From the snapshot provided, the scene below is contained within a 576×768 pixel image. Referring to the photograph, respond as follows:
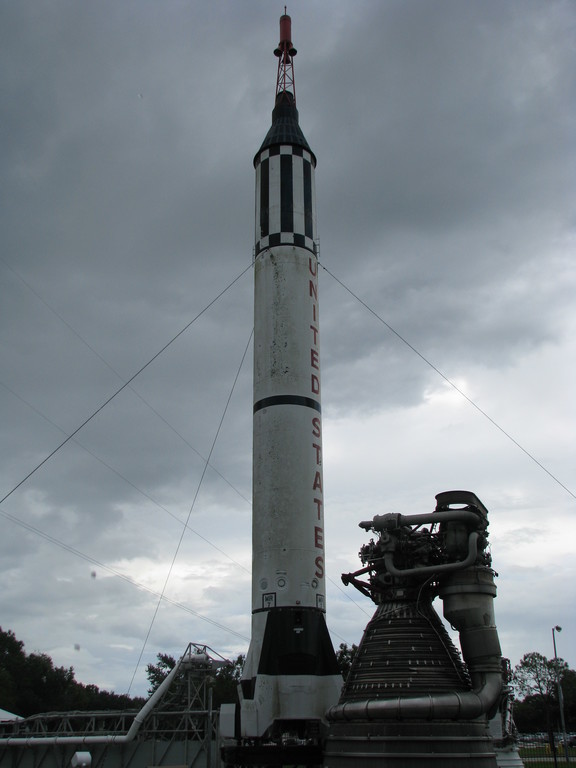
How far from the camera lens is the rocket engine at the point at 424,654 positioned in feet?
53.2

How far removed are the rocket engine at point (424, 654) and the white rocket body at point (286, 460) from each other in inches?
53.0

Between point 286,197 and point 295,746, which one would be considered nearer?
point 295,746

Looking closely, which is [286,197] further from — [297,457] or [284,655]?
[284,655]

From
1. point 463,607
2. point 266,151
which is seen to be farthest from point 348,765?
point 266,151

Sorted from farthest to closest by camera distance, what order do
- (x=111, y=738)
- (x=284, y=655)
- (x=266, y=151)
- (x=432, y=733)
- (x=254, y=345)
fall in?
→ 1. (x=111, y=738)
2. (x=266, y=151)
3. (x=254, y=345)
4. (x=284, y=655)
5. (x=432, y=733)

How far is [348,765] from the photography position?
16562mm

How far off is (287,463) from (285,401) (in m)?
1.89

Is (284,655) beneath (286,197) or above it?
beneath

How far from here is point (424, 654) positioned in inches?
691

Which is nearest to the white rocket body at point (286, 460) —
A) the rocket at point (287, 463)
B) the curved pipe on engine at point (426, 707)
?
the rocket at point (287, 463)

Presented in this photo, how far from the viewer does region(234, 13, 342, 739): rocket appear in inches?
732

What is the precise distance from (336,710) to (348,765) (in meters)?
1.27

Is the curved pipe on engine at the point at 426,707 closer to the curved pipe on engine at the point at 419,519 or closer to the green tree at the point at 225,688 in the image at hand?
the curved pipe on engine at the point at 419,519

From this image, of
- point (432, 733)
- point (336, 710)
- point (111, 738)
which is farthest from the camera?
point (111, 738)
